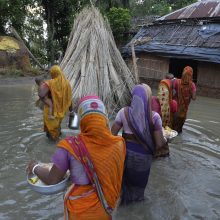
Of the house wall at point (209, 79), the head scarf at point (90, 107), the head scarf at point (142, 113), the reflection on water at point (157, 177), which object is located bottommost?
the reflection on water at point (157, 177)

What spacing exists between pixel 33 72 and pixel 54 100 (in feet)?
38.1

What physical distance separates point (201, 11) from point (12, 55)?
9052mm

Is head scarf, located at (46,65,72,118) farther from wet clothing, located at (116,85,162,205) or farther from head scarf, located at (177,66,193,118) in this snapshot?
wet clothing, located at (116,85,162,205)

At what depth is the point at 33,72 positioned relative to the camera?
1747cm

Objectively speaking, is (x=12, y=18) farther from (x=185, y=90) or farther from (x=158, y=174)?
(x=158, y=174)

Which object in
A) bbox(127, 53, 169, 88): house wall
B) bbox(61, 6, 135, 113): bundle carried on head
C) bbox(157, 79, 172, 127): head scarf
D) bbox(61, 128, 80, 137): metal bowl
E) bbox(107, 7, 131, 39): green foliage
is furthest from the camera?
bbox(107, 7, 131, 39): green foliage

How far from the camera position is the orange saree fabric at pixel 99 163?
2.54m

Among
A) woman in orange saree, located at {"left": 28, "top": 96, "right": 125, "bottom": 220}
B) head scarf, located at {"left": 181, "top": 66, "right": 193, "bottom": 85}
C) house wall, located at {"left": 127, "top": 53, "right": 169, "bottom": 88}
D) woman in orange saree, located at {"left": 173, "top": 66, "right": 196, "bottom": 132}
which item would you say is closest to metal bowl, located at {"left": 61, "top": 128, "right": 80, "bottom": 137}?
woman in orange saree, located at {"left": 173, "top": 66, "right": 196, "bottom": 132}

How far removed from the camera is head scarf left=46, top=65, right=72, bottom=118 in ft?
20.6

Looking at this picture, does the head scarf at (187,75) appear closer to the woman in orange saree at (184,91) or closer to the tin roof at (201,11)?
the woman in orange saree at (184,91)

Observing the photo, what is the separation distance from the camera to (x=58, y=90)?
6328 mm

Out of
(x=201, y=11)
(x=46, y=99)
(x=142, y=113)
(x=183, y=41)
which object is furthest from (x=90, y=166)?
(x=201, y=11)

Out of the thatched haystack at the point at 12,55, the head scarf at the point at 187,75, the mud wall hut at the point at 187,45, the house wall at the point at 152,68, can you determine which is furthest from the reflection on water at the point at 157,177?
the thatched haystack at the point at 12,55

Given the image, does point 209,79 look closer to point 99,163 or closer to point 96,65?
point 96,65
